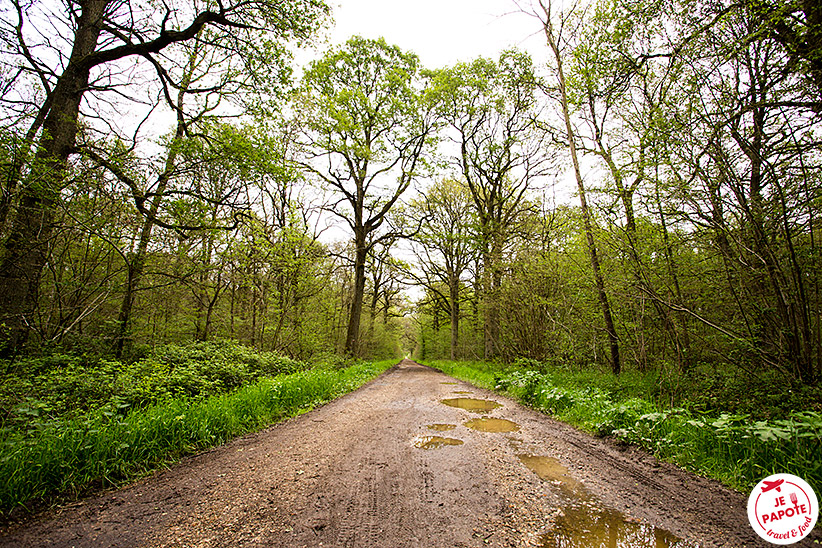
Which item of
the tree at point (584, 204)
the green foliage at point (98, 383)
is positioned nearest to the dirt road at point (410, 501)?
the green foliage at point (98, 383)

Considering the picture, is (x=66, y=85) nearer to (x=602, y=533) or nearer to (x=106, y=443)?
(x=106, y=443)

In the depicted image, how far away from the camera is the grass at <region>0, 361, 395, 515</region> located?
2.34 m

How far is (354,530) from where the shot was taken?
Answer: 203 centimetres

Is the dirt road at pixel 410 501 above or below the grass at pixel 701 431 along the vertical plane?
below

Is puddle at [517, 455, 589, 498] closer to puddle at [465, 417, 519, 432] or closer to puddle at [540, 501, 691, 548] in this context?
puddle at [540, 501, 691, 548]

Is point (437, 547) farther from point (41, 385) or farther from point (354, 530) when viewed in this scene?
point (41, 385)

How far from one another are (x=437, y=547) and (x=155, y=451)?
10.5ft

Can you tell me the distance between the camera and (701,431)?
315 cm

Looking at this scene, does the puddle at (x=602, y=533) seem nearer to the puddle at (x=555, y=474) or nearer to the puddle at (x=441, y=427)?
the puddle at (x=555, y=474)

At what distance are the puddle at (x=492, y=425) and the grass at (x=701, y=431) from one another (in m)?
1.03

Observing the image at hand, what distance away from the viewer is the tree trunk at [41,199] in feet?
12.4

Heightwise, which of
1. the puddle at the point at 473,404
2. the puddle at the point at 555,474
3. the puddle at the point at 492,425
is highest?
the puddle at the point at 555,474

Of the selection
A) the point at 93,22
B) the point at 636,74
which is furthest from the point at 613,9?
the point at 93,22

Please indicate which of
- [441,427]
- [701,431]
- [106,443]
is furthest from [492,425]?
[106,443]
